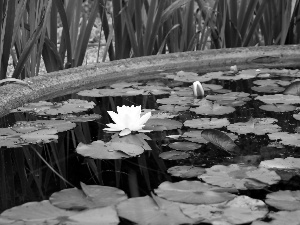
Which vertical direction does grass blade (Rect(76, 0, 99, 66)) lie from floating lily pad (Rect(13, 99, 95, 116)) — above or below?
above

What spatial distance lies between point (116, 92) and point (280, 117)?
48 cm

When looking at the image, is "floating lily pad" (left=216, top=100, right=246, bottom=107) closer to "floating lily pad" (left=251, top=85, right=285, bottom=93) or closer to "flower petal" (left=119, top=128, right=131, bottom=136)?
"floating lily pad" (left=251, top=85, right=285, bottom=93)

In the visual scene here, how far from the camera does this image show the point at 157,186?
965 mm

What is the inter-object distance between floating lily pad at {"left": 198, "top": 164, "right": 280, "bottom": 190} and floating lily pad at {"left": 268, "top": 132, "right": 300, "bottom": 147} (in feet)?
0.59

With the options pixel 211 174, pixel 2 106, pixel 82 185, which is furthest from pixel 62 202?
pixel 2 106

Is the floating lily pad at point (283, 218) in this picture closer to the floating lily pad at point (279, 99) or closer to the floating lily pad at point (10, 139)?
the floating lily pad at point (10, 139)

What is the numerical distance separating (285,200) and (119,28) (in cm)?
127

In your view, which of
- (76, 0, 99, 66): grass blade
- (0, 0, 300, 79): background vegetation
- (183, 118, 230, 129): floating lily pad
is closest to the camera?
(183, 118, 230, 129): floating lily pad

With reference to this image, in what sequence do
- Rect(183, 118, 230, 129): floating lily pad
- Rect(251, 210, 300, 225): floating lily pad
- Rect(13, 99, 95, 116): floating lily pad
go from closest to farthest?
Rect(251, 210, 300, 225): floating lily pad < Rect(183, 118, 230, 129): floating lily pad < Rect(13, 99, 95, 116): floating lily pad

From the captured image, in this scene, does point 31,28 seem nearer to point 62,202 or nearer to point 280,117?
point 280,117

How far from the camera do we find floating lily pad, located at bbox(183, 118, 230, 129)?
1311mm

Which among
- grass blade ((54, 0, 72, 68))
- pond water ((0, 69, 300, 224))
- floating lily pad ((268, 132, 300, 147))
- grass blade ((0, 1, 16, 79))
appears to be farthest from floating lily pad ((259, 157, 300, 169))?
grass blade ((54, 0, 72, 68))

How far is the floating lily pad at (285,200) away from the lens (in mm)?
873

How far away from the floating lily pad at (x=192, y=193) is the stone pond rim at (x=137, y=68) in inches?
24.5
